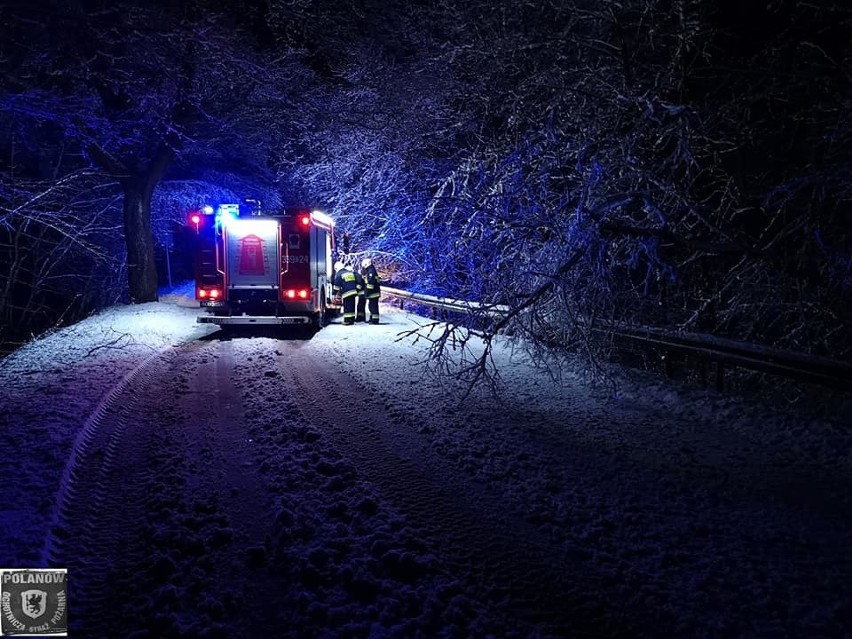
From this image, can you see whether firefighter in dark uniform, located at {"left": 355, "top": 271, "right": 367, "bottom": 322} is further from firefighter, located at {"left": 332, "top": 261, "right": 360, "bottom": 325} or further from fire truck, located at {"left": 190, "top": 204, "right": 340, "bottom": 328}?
fire truck, located at {"left": 190, "top": 204, "right": 340, "bottom": 328}

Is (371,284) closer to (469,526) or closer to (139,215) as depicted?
(139,215)

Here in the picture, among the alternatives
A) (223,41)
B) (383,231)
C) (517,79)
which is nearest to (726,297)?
(517,79)

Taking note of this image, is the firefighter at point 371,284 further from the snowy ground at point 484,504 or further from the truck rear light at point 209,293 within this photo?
the snowy ground at point 484,504

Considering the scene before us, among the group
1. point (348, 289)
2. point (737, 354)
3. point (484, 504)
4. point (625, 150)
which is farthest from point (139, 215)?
point (737, 354)

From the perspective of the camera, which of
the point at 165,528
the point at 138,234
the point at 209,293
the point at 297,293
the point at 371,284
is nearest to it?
the point at 165,528

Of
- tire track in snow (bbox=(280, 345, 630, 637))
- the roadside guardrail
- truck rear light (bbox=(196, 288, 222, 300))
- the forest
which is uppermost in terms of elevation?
the forest

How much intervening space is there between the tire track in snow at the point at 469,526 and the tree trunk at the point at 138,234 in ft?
48.6

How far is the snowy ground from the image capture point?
3059 millimetres

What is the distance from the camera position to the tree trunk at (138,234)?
1880 cm

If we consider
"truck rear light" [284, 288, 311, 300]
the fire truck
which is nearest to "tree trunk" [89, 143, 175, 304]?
the fire truck

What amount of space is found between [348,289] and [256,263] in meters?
2.46

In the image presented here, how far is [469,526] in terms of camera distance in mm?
3973

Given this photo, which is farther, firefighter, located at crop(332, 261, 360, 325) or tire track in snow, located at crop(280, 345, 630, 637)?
firefighter, located at crop(332, 261, 360, 325)

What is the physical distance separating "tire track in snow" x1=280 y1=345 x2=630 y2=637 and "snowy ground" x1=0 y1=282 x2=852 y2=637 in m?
0.02
